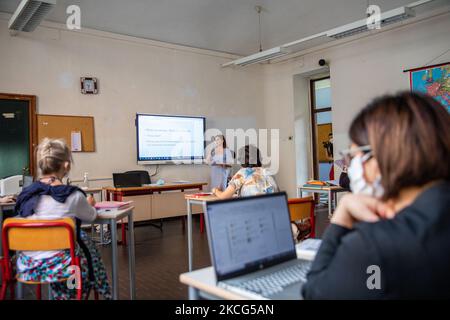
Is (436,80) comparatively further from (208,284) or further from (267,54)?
(208,284)

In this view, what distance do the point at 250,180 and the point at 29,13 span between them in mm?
3607

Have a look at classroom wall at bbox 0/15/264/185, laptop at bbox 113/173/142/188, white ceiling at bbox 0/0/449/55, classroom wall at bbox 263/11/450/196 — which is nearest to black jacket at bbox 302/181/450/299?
classroom wall at bbox 263/11/450/196

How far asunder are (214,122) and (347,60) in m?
2.86

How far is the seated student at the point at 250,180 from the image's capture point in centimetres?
340

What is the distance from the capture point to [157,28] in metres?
6.61

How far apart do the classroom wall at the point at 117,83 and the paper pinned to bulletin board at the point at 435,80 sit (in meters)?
3.53

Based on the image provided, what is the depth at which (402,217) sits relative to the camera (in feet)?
2.92

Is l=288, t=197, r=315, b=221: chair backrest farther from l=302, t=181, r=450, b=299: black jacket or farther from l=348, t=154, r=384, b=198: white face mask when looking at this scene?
l=302, t=181, r=450, b=299: black jacket

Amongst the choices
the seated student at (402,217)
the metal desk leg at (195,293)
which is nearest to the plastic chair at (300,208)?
the metal desk leg at (195,293)

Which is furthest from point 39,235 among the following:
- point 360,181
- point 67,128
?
point 67,128

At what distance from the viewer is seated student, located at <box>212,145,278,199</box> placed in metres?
3.40

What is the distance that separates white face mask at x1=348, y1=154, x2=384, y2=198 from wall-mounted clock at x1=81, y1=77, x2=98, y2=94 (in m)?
5.96
